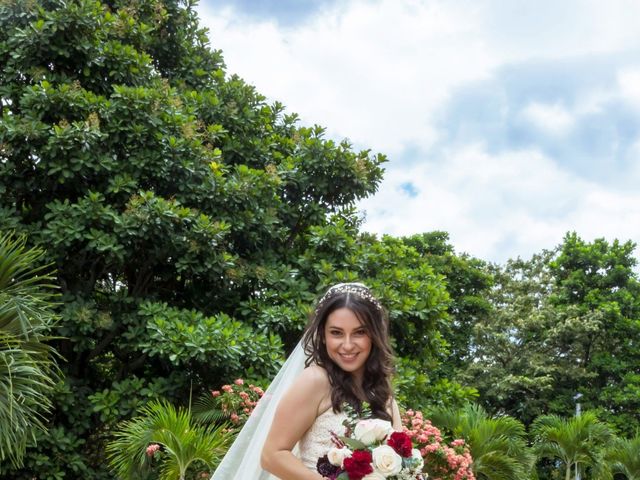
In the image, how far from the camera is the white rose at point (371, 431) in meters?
2.69

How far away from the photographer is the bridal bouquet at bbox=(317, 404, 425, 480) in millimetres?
2586

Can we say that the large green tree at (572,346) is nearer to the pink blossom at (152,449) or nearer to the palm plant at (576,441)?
the palm plant at (576,441)

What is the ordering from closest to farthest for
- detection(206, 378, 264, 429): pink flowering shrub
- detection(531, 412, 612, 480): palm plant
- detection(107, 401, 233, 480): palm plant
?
detection(107, 401, 233, 480): palm plant < detection(206, 378, 264, 429): pink flowering shrub < detection(531, 412, 612, 480): palm plant

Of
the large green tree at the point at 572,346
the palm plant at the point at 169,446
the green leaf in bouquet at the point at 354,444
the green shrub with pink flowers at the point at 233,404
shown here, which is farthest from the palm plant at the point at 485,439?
the large green tree at the point at 572,346

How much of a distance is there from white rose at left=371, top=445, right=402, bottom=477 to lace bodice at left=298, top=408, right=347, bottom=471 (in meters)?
0.21

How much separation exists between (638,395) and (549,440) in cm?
856

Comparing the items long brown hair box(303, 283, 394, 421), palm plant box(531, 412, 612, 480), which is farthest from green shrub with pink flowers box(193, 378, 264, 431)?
palm plant box(531, 412, 612, 480)

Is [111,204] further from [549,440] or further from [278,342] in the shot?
[549,440]

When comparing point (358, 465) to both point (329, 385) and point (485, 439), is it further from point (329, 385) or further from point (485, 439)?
point (485, 439)

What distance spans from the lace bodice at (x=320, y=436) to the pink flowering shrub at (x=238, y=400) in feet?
19.8

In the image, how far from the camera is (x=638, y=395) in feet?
75.7

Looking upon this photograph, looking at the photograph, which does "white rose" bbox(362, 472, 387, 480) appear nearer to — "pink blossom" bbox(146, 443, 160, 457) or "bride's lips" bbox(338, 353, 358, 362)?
"bride's lips" bbox(338, 353, 358, 362)

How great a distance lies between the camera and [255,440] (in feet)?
10.9

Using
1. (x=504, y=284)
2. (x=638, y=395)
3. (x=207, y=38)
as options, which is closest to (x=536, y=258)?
(x=504, y=284)
